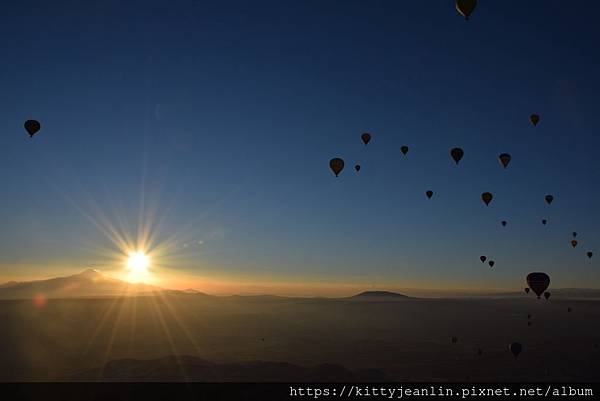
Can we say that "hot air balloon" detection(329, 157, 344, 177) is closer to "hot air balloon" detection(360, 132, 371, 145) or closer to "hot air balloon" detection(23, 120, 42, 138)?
"hot air balloon" detection(360, 132, 371, 145)

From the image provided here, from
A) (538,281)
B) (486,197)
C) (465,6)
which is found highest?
(465,6)

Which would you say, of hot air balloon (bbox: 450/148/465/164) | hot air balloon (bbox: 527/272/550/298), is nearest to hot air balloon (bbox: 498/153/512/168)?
hot air balloon (bbox: 450/148/465/164)

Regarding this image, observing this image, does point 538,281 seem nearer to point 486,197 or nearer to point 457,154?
point 486,197

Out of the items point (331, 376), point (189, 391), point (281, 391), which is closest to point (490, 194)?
point (281, 391)

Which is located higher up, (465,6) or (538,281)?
(465,6)

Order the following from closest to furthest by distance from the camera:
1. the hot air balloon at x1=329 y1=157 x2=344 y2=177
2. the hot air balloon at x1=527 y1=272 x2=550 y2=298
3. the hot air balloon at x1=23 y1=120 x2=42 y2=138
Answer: the hot air balloon at x1=23 y1=120 x2=42 y2=138 → the hot air balloon at x1=329 y1=157 x2=344 y2=177 → the hot air balloon at x1=527 y1=272 x2=550 y2=298

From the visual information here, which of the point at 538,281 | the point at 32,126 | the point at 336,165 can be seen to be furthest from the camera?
the point at 538,281

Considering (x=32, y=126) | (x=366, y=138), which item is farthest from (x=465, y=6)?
(x=32, y=126)
